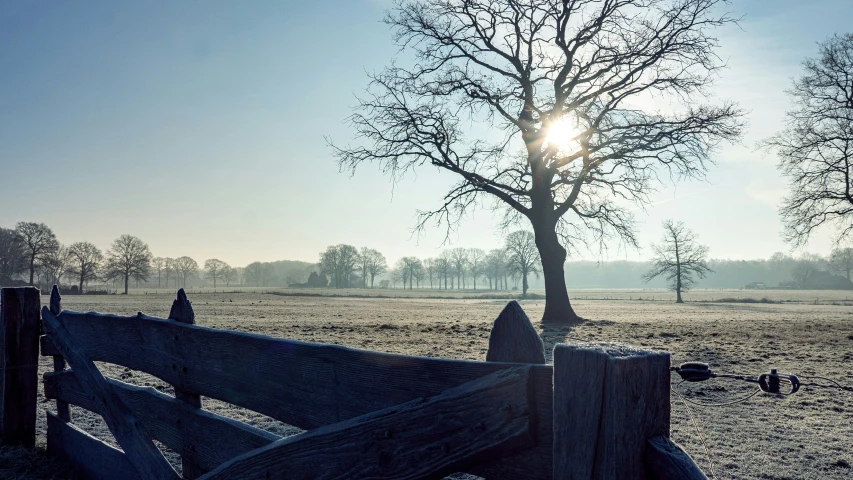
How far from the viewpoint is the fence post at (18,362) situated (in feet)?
17.0

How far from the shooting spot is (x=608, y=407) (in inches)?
55.7

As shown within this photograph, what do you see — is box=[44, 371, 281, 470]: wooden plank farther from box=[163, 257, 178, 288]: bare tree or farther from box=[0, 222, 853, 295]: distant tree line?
box=[163, 257, 178, 288]: bare tree

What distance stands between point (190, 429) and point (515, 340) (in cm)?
254

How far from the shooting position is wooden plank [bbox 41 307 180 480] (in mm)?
3605

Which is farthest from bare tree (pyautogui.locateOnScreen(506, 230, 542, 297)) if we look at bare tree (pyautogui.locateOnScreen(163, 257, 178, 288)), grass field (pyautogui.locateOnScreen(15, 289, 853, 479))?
bare tree (pyautogui.locateOnScreen(163, 257, 178, 288))

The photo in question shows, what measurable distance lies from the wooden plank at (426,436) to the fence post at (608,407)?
170 mm

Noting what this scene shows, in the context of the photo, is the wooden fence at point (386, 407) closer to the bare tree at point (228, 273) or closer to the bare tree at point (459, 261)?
the bare tree at point (459, 261)

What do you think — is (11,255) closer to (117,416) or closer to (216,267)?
(216,267)

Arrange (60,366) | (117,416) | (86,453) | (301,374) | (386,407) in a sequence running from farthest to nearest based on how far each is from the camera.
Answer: (60,366)
(86,453)
(117,416)
(301,374)
(386,407)

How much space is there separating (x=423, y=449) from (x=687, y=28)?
73.9 ft

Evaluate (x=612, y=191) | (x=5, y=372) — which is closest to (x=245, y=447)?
(x=5, y=372)

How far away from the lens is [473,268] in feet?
435

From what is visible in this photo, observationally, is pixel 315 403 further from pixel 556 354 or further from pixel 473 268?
pixel 473 268

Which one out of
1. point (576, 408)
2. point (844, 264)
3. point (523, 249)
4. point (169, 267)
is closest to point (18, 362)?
point (576, 408)
